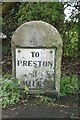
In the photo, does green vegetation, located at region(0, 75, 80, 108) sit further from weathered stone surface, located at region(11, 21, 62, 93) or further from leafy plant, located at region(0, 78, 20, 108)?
weathered stone surface, located at region(11, 21, 62, 93)

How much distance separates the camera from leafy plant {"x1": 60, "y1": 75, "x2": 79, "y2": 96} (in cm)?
386

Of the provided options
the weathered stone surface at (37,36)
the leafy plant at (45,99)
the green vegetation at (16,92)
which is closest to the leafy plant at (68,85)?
the green vegetation at (16,92)

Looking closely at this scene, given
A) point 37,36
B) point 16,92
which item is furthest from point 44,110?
point 37,36

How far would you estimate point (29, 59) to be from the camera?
3.71m

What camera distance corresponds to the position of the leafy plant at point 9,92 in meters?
3.52

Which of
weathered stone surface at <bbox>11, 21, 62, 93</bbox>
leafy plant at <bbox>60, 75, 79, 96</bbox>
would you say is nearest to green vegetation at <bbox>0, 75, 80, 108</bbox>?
leafy plant at <bbox>60, 75, 79, 96</bbox>

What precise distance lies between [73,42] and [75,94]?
1656 mm

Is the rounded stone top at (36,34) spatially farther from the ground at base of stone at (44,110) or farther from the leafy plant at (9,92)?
the ground at base of stone at (44,110)

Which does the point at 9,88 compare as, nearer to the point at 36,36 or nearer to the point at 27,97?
the point at 27,97

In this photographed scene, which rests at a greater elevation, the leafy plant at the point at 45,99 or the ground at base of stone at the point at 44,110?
the leafy plant at the point at 45,99

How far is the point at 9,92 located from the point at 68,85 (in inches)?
29.2

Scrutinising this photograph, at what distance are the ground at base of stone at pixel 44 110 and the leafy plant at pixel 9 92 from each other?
0.27ft

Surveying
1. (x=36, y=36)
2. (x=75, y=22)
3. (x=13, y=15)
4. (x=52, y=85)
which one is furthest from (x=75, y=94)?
(x=13, y=15)

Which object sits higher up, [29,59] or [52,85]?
[29,59]
